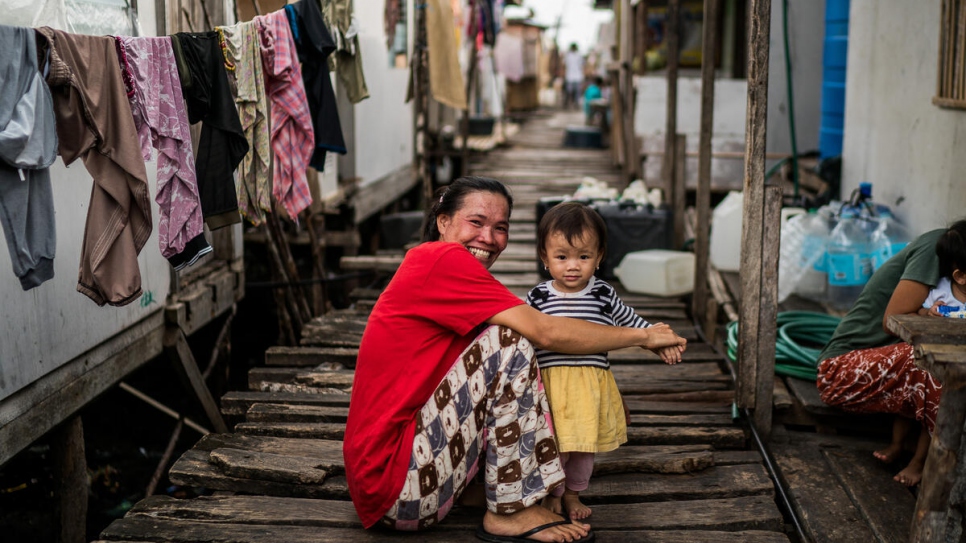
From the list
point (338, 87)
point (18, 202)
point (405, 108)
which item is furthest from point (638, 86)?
point (18, 202)

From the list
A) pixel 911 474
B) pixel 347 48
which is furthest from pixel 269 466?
pixel 347 48

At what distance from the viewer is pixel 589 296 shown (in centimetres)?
330

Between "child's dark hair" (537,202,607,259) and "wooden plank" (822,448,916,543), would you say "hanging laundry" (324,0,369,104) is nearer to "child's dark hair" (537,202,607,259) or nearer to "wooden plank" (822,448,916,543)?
"child's dark hair" (537,202,607,259)

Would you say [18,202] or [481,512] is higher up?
[18,202]

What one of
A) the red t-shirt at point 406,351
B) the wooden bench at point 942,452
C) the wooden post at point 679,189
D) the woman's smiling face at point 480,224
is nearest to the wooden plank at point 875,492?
the wooden bench at point 942,452

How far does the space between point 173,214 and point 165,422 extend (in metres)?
4.51

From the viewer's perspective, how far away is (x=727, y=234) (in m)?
7.55

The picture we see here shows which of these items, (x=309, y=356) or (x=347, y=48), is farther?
(x=347, y=48)

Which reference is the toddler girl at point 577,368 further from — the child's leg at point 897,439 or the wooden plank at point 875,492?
the child's leg at point 897,439

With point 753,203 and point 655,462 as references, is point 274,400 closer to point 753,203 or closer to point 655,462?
point 655,462

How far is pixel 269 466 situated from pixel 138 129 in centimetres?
135

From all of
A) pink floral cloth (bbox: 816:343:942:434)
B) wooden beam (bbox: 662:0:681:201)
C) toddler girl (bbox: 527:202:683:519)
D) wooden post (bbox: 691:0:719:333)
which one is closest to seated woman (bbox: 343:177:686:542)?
toddler girl (bbox: 527:202:683:519)

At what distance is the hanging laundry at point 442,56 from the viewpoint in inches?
390

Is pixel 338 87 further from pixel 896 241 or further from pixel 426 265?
pixel 426 265
